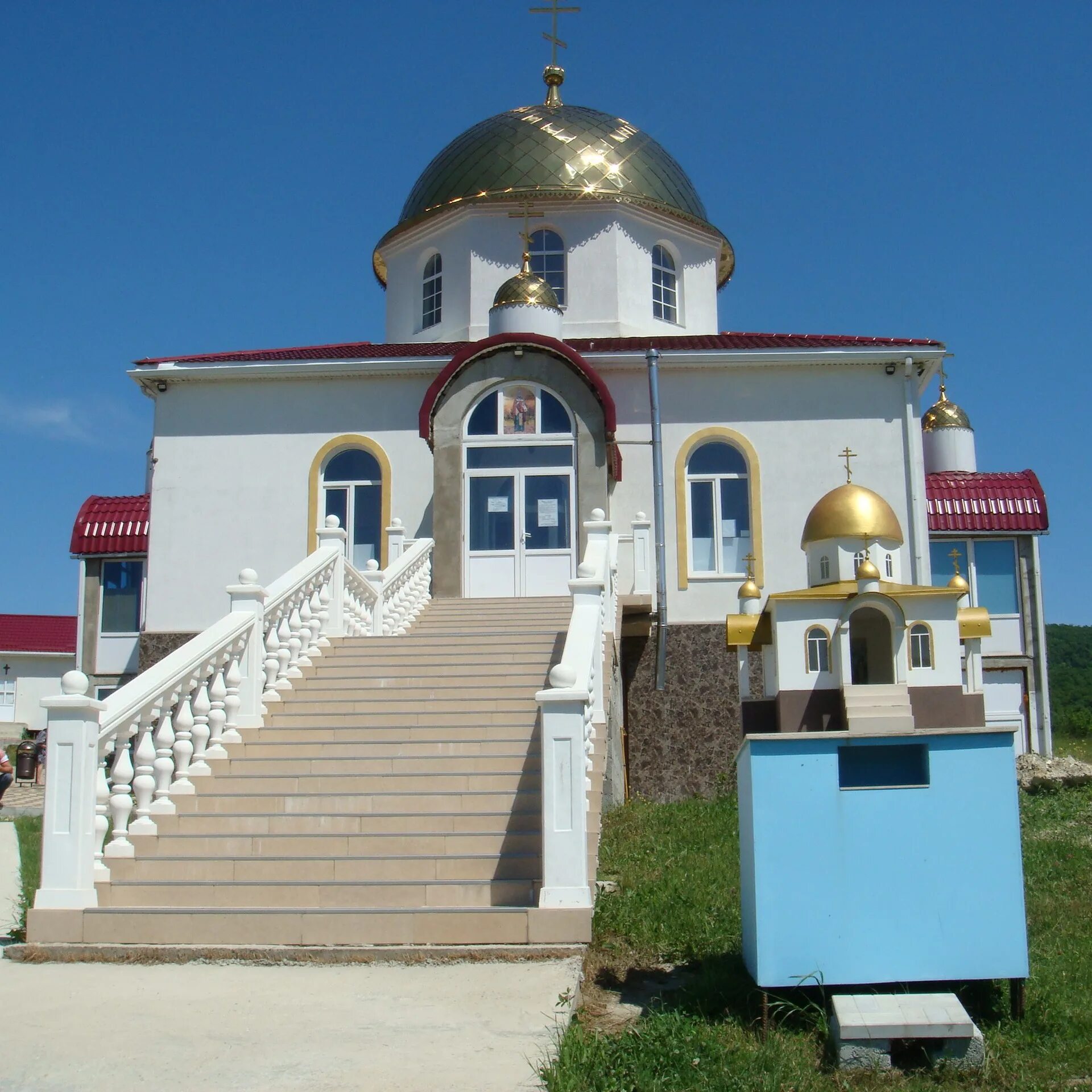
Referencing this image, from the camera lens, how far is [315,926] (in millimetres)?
7035

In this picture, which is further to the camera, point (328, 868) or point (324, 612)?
point (324, 612)

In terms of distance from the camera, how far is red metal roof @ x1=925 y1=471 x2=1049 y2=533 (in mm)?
Answer: 21562

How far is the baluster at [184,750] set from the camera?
8.76 m

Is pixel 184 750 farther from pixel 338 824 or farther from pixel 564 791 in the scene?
pixel 564 791

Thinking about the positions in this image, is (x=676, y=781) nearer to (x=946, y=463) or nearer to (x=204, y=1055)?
(x=204, y=1055)

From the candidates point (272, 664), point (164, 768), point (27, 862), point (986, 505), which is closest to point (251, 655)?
point (272, 664)

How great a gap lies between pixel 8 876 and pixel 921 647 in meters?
8.01

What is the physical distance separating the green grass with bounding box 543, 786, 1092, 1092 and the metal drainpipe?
274 inches

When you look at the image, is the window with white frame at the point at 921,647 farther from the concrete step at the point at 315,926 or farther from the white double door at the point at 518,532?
the white double door at the point at 518,532

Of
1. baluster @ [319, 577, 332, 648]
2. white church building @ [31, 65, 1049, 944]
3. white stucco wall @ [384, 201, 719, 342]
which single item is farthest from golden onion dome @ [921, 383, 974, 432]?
baluster @ [319, 577, 332, 648]

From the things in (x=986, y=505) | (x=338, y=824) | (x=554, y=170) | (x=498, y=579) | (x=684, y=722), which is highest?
(x=554, y=170)

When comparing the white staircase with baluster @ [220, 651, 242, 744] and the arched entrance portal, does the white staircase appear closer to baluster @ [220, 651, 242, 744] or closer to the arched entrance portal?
the arched entrance portal

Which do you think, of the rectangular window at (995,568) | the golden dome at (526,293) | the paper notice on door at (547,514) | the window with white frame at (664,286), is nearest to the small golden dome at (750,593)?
the paper notice on door at (547,514)

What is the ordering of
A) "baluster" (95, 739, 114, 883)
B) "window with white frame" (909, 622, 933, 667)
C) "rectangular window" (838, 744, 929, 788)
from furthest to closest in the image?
"baluster" (95, 739, 114, 883) < "window with white frame" (909, 622, 933, 667) < "rectangular window" (838, 744, 929, 788)
